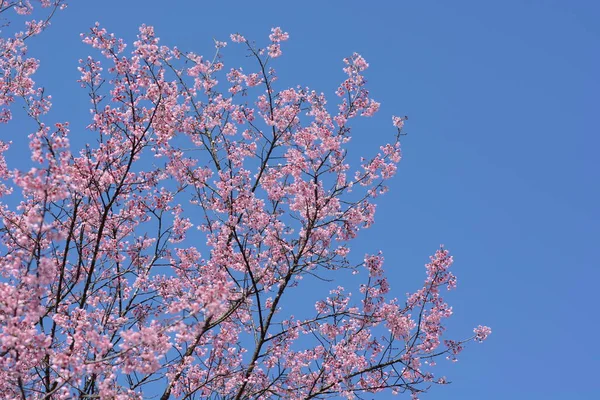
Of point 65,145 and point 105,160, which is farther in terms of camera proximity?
point 105,160

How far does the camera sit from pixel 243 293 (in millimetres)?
9836

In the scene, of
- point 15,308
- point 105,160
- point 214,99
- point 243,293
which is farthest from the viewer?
point 214,99

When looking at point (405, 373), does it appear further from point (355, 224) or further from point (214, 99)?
point (214, 99)

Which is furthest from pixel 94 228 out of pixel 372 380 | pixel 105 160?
pixel 372 380

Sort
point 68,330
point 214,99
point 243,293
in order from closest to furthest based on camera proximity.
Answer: point 68,330 → point 243,293 → point 214,99

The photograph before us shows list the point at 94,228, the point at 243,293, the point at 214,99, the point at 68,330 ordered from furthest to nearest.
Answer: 1. the point at 214,99
2. the point at 94,228
3. the point at 243,293
4. the point at 68,330

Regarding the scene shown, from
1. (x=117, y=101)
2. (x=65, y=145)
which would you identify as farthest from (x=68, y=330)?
(x=117, y=101)

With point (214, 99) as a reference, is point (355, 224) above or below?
below

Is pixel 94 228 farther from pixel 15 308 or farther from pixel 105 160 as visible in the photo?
pixel 15 308

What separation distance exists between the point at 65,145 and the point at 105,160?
2762 mm

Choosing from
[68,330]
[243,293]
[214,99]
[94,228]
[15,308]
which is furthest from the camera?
[214,99]

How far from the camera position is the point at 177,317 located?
6.09 m

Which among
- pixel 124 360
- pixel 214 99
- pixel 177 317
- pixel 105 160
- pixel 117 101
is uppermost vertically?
pixel 214 99

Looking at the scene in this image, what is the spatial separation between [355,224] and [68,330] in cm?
552
